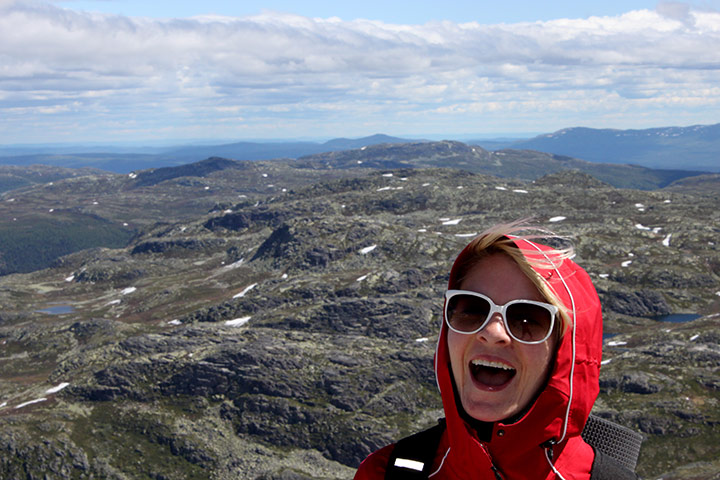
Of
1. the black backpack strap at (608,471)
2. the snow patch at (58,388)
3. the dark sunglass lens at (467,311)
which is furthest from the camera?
the snow patch at (58,388)

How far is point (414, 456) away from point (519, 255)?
2.37 meters

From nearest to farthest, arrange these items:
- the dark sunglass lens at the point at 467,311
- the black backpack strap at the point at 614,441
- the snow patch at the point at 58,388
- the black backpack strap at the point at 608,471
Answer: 1. the black backpack strap at the point at 608,471
2. the dark sunglass lens at the point at 467,311
3. the black backpack strap at the point at 614,441
4. the snow patch at the point at 58,388

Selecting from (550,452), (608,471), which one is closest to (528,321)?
(550,452)

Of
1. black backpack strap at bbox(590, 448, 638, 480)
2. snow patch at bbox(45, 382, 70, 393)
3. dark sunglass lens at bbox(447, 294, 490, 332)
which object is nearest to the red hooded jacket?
black backpack strap at bbox(590, 448, 638, 480)

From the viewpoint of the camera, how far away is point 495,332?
574cm

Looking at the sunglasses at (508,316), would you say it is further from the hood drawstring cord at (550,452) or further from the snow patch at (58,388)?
the snow patch at (58,388)

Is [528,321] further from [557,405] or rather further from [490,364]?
[557,405]

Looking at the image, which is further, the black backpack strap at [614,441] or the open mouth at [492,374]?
the black backpack strap at [614,441]

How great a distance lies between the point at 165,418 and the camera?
162 meters

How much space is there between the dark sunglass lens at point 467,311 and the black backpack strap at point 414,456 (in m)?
1.07

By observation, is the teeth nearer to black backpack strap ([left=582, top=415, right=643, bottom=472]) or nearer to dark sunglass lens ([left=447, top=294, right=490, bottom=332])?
dark sunglass lens ([left=447, top=294, right=490, bottom=332])

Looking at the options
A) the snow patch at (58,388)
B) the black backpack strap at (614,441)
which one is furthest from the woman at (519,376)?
the snow patch at (58,388)

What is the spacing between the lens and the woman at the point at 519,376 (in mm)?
5652

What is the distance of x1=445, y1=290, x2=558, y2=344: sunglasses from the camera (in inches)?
223
